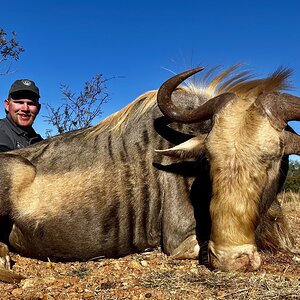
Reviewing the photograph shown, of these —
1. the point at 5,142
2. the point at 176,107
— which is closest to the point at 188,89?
the point at 176,107

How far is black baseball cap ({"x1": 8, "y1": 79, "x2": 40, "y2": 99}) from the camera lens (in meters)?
7.07

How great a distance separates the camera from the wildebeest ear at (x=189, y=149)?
4.09m

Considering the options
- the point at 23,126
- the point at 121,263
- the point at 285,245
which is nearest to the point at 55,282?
the point at 121,263

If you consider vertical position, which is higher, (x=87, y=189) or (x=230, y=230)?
(x=87, y=189)

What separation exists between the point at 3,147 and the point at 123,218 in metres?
2.58

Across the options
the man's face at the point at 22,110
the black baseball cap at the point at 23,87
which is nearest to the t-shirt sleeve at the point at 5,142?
the man's face at the point at 22,110

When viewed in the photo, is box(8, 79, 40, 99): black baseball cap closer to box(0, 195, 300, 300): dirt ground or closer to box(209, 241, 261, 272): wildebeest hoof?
box(0, 195, 300, 300): dirt ground

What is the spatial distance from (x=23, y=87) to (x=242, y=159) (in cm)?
456

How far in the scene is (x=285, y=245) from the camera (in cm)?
452

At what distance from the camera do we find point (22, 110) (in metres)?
7.16

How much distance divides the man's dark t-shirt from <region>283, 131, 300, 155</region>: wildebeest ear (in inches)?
158

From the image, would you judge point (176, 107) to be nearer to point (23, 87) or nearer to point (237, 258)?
point (237, 258)

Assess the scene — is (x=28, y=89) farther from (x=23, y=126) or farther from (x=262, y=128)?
(x=262, y=128)

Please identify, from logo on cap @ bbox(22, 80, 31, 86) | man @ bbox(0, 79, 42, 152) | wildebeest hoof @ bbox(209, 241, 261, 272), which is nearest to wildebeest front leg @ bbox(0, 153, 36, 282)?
wildebeest hoof @ bbox(209, 241, 261, 272)
